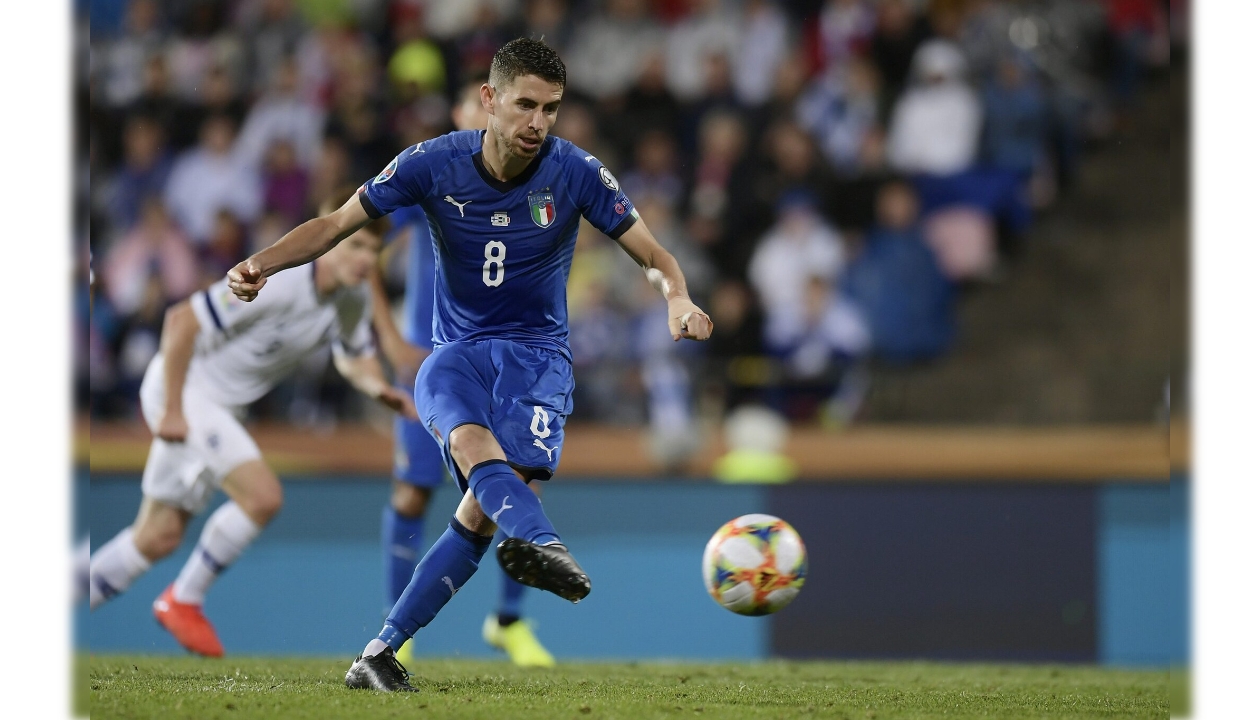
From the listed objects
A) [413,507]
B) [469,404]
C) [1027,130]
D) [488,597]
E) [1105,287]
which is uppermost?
[1027,130]

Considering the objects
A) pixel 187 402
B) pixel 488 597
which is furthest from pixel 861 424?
pixel 187 402

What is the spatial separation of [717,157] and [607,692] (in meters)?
7.79

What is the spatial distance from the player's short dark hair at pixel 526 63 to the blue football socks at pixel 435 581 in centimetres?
162

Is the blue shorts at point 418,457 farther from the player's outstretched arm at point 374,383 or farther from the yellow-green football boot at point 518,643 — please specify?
the yellow-green football boot at point 518,643

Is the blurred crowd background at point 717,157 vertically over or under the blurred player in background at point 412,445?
over

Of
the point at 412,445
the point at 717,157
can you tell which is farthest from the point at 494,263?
the point at 717,157

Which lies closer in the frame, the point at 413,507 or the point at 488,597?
the point at 413,507

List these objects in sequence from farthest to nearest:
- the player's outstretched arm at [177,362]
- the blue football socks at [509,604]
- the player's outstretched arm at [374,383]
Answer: the blue football socks at [509,604] < the player's outstretched arm at [177,362] < the player's outstretched arm at [374,383]

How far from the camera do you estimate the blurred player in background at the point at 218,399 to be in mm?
7164

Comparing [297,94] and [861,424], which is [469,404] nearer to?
[861,424]

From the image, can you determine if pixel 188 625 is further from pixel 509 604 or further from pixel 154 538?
pixel 509 604

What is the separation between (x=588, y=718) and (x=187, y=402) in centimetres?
353

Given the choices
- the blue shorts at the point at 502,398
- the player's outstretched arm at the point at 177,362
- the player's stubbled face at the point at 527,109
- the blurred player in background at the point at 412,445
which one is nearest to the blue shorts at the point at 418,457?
the blurred player in background at the point at 412,445

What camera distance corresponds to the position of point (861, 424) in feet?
36.9
